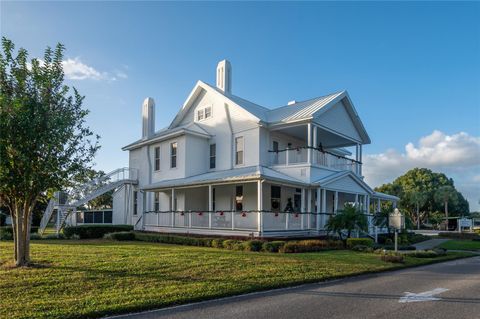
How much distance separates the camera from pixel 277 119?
23359mm

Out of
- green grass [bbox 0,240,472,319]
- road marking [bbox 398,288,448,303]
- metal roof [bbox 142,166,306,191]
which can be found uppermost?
metal roof [bbox 142,166,306,191]

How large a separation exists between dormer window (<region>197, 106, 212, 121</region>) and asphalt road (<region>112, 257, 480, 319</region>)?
686 inches

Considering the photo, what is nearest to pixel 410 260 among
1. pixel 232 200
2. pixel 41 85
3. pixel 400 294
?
pixel 400 294

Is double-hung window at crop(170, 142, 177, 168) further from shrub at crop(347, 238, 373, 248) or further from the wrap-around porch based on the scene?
shrub at crop(347, 238, 373, 248)

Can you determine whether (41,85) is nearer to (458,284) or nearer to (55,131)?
(55,131)

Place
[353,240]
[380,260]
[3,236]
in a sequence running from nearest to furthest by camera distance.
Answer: [380,260], [353,240], [3,236]

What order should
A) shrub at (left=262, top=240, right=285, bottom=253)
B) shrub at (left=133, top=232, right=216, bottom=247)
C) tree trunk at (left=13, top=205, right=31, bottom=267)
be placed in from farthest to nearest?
1. shrub at (left=133, top=232, right=216, bottom=247)
2. shrub at (left=262, top=240, right=285, bottom=253)
3. tree trunk at (left=13, top=205, right=31, bottom=267)

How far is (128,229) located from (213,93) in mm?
10880

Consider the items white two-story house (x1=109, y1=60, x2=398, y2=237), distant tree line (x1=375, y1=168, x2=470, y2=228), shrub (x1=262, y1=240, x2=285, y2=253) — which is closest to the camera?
shrub (x1=262, y1=240, x2=285, y2=253)

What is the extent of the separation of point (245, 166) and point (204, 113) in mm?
5763

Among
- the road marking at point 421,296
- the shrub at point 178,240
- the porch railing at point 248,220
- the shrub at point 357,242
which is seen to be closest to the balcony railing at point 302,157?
the porch railing at point 248,220

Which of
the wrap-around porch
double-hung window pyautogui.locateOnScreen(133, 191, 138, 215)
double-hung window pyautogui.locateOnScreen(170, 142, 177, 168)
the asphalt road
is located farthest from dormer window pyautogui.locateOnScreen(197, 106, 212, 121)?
the asphalt road

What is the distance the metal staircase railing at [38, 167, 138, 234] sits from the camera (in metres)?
26.1

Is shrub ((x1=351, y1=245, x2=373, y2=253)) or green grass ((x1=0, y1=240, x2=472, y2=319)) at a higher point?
green grass ((x1=0, y1=240, x2=472, y2=319))
